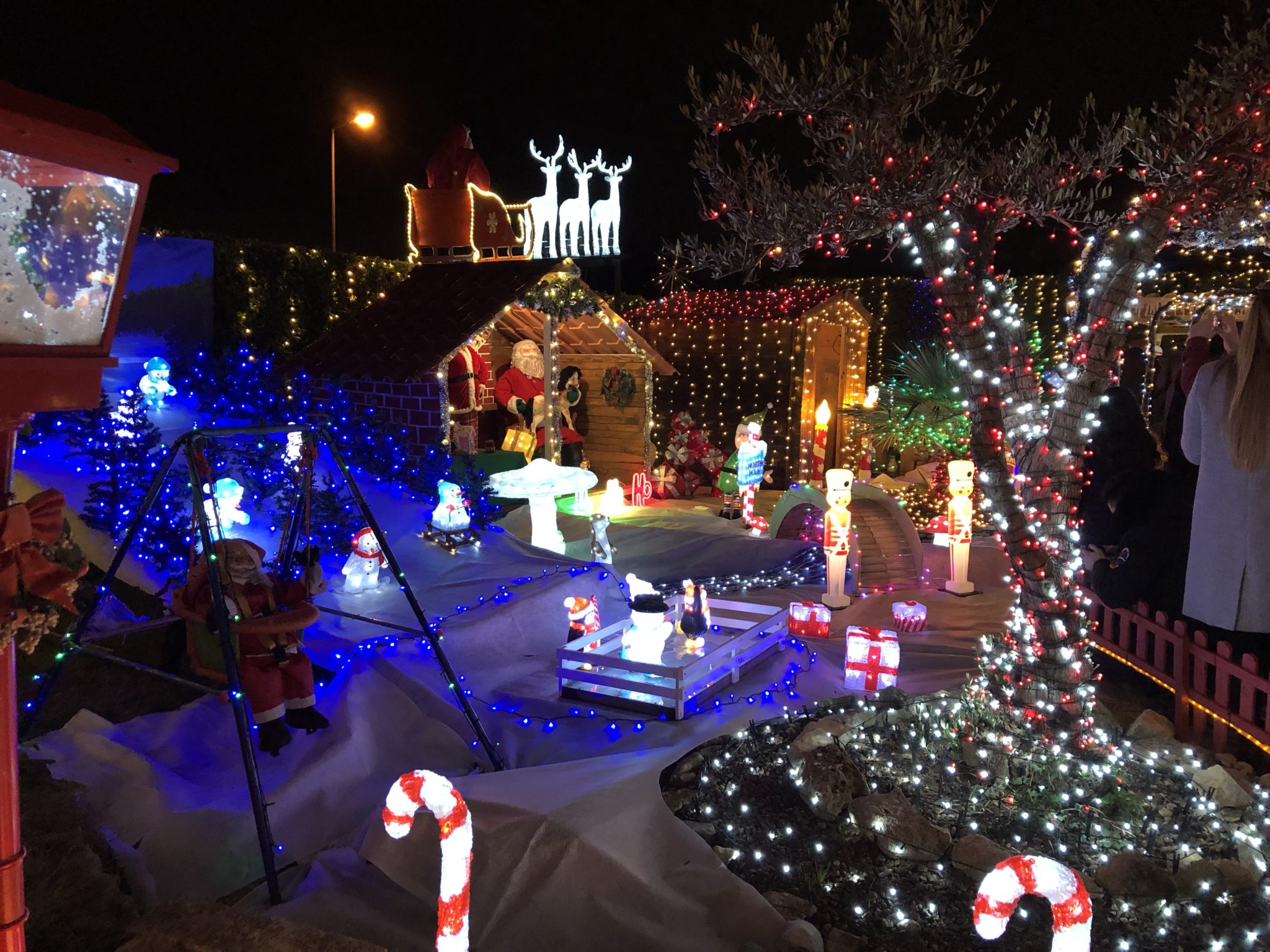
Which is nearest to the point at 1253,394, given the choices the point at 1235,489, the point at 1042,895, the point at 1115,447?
the point at 1235,489

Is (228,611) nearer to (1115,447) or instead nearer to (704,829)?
(704,829)

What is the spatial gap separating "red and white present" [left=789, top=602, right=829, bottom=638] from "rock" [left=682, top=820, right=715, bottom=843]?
9.38 feet

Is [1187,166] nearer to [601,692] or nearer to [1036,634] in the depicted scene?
[1036,634]

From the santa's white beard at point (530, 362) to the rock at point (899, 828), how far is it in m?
9.11

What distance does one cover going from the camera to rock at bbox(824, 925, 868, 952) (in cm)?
317

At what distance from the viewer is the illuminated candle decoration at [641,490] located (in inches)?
445

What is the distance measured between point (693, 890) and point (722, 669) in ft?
7.29

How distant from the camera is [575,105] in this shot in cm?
1655

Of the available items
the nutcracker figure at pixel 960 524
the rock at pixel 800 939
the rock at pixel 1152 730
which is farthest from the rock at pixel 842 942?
the nutcracker figure at pixel 960 524

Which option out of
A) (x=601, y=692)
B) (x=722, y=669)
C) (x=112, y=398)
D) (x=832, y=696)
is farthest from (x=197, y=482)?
(x=112, y=398)

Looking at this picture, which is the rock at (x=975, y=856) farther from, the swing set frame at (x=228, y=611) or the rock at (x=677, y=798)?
the swing set frame at (x=228, y=611)

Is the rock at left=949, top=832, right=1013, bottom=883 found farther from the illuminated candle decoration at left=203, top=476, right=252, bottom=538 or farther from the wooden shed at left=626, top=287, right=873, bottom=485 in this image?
the wooden shed at left=626, top=287, right=873, bottom=485

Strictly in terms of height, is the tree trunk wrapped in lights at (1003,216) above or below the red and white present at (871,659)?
above

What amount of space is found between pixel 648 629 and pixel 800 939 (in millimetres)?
2460
